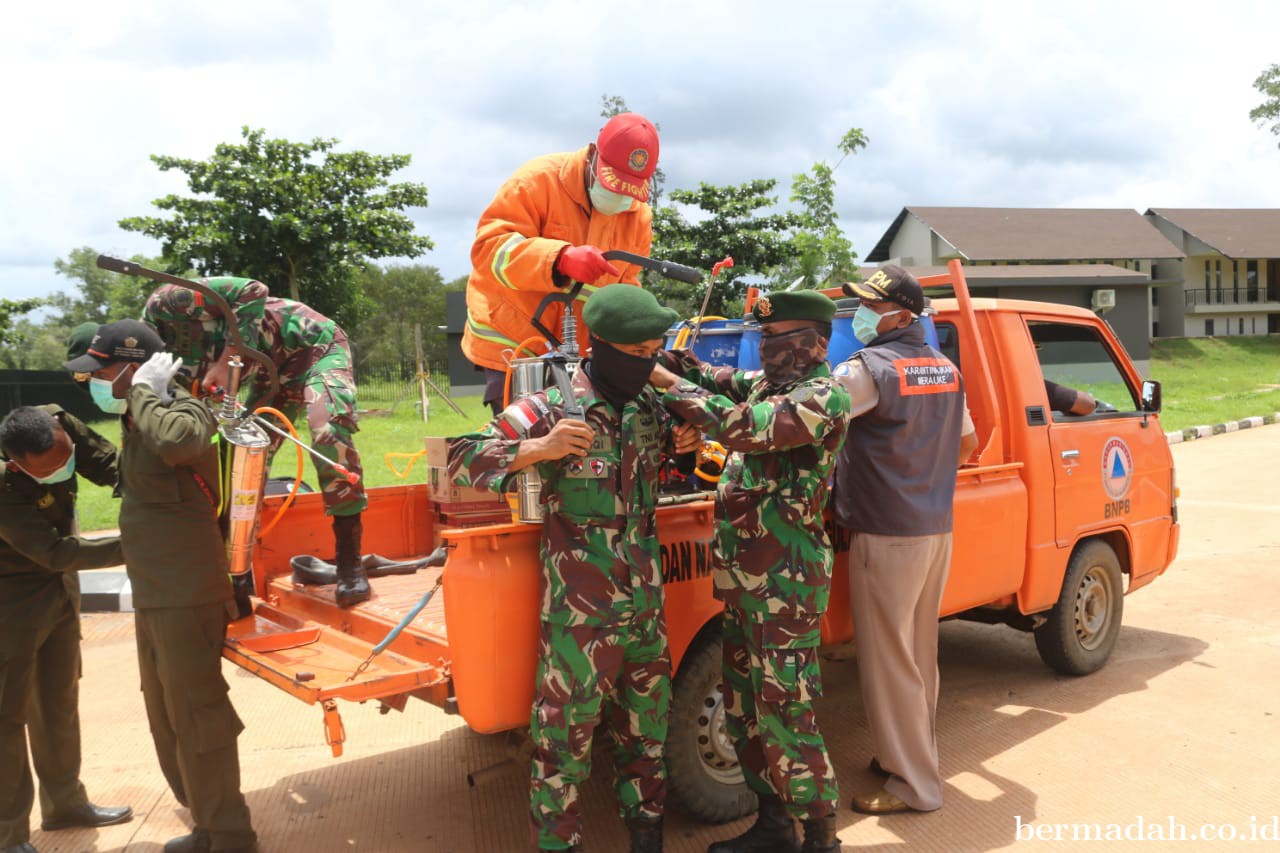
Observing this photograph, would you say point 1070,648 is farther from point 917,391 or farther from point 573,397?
point 573,397

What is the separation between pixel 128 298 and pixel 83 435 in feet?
117

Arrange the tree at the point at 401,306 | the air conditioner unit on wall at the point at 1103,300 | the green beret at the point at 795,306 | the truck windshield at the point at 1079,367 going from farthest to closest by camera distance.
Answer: the tree at the point at 401,306
the air conditioner unit on wall at the point at 1103,300
the truck windshield at the point at 1079,367
the green beret at the point at 795,306

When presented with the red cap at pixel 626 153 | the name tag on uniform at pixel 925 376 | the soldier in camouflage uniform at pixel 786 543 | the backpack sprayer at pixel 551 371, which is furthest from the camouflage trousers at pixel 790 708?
the red cap at pixel 626 153

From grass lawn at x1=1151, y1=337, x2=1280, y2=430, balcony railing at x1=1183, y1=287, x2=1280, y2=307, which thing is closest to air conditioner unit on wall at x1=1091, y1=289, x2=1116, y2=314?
grass lawn at x1=1151, y1=337, x2=1280, y2=430

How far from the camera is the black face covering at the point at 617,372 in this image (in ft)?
9.66

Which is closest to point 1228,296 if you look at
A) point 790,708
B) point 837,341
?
point 837,341

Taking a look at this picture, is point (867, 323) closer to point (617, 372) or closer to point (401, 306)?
point (617, 372)

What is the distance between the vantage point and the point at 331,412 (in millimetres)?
4172

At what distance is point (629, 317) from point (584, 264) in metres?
0.76

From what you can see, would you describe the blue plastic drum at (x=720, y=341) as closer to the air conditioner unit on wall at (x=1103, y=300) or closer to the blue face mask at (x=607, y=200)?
the blue face mask at (x=607, y=200)

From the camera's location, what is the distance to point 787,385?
10.5ft

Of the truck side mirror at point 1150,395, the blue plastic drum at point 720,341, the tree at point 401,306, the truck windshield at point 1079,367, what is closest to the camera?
the blue plastic drum at point 720,341

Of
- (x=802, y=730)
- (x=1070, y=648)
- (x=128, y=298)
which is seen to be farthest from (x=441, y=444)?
(x=128, y=298)

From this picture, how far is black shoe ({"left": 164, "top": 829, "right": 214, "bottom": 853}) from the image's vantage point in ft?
11.5
